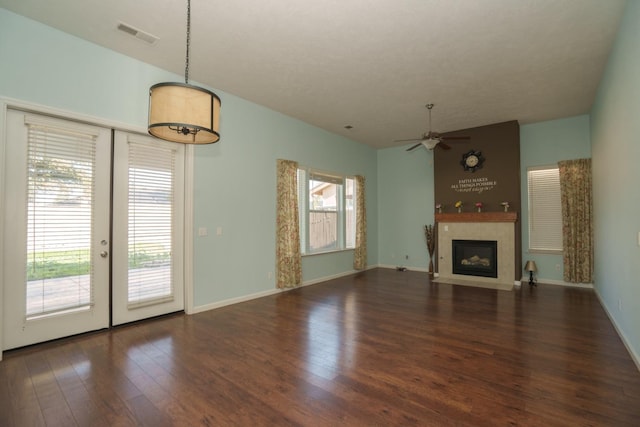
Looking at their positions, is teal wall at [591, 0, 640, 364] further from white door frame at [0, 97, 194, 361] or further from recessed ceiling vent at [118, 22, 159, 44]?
white door frame at [0, 97, 194, 361]

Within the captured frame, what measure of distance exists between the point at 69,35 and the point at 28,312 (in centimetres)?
296

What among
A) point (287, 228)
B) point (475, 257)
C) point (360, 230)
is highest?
point (287, 228)

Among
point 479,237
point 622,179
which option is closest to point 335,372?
point 622,179

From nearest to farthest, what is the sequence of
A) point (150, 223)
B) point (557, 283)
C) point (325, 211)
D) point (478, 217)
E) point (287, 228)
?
point (150, 223) < point (287, 228) < point (557, 283) < point (478, 217) < point (325, 211)

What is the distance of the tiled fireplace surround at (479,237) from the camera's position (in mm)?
6129

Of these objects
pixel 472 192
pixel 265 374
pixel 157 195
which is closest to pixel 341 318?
pixel 265 374

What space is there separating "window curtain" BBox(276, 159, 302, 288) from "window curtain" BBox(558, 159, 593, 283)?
17.0 feet

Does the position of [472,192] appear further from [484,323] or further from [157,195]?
[157,195]

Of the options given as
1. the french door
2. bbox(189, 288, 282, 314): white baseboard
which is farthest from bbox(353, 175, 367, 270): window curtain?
the french door

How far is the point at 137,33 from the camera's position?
331 centimetres

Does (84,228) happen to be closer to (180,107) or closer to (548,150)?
(180,107)

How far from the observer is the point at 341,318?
163 inches

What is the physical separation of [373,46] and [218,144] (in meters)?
2.61

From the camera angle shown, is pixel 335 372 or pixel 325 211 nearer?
pixel 335 372
